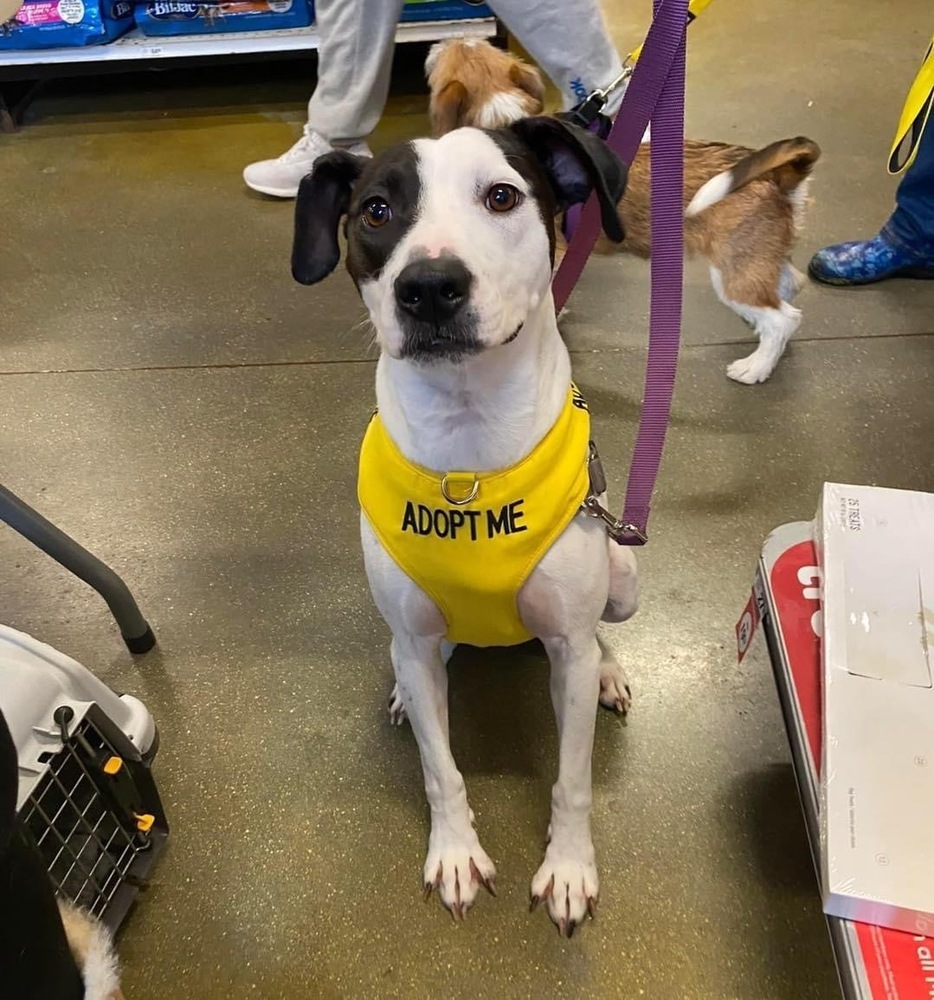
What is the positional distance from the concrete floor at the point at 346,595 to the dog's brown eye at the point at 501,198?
1.01 m

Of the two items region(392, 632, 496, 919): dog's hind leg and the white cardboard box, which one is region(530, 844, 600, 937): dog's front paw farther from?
the white cardboard box

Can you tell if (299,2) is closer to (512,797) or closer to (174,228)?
(174,228)

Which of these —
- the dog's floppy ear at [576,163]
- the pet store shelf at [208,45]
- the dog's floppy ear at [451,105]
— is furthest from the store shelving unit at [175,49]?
the dog's floppy ear at [576,163]

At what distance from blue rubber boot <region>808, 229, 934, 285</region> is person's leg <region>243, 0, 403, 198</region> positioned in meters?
1.73

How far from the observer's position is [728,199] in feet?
7.73

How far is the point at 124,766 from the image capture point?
1.43 m

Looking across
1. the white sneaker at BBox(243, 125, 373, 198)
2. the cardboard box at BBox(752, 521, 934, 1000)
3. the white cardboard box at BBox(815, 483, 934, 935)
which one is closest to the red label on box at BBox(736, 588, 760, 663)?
the cardboard box at BBox(752, 521, 934, 1000)

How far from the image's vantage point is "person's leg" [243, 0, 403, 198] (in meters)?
3.30

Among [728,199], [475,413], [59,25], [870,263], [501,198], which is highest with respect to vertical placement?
[501,198]

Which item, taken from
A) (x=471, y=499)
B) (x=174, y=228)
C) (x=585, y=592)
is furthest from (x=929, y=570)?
(x=174, y=228)

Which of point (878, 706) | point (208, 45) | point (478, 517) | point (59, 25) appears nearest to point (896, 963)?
point (878, 706)

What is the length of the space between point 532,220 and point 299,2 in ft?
12.0

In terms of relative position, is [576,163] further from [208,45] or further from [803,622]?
[208,45]

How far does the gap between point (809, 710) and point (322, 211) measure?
1.03 metres
